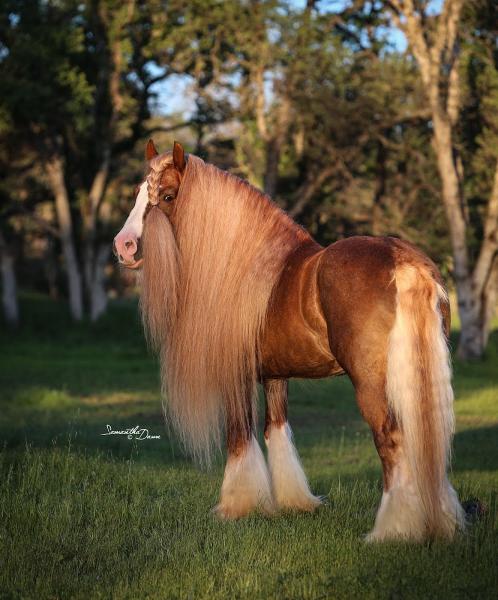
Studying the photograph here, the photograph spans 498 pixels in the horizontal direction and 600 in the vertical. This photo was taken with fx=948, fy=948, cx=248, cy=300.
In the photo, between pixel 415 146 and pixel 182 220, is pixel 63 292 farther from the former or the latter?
pixel 182 220

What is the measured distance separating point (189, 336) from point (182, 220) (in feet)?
2.38

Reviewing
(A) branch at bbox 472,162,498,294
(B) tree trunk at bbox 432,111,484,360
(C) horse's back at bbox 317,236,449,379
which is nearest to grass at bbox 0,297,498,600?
(C) horse's back at bbox 317,236,449,379

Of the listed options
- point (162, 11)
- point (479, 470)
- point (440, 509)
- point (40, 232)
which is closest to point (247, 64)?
point (162, 11)

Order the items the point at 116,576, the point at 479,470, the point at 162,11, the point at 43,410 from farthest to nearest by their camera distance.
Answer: the point at 162,11 → the point at 43,410 → the point at 479,470 → the point at 116,576

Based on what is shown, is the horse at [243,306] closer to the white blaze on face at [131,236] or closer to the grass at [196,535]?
the white blaze on face at [131,236]

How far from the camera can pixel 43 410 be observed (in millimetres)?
12781

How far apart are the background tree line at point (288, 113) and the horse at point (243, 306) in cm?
1379

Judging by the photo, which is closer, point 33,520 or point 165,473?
point 33,520

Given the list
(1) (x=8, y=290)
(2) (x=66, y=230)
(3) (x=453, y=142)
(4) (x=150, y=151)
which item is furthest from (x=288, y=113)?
(4) (x=150, y=151)

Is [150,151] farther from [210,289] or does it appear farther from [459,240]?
[459,240]

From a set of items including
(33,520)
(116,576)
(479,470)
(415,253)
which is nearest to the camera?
(116,576)

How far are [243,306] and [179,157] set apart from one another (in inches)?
39.5

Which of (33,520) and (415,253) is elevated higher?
(415,253)

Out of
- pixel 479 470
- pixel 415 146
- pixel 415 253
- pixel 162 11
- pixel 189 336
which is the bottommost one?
pixel 479 470
